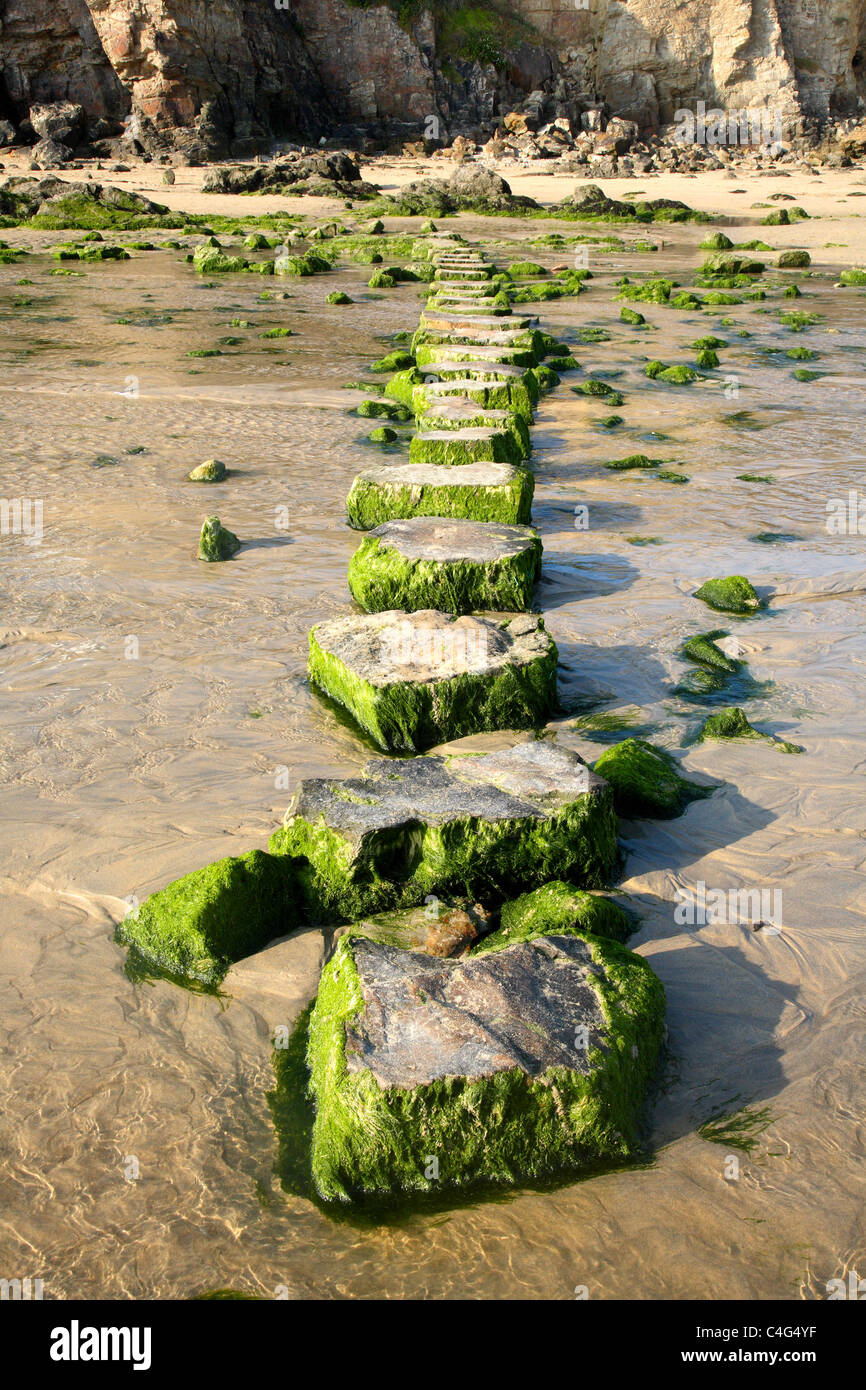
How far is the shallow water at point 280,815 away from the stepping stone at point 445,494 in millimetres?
333

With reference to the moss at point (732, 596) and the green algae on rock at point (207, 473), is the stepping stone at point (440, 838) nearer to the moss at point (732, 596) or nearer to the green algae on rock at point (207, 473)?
the moss at point (732, 596)

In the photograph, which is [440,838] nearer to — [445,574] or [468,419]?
[445,574]

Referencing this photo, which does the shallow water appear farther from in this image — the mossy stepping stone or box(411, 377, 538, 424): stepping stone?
box(411, 377, 538, 424): stepping stone

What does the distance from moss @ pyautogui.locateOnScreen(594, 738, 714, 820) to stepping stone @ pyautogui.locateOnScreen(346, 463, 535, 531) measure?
7.17 feet

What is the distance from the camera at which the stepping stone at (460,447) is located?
6383 mm

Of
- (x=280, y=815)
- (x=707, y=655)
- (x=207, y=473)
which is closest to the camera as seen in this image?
(x=280, y=815)

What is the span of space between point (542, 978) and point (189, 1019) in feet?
3.02

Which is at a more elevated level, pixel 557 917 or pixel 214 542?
pixel 214 542

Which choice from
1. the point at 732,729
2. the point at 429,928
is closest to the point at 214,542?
the point at 732,729

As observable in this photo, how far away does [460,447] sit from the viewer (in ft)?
21.1

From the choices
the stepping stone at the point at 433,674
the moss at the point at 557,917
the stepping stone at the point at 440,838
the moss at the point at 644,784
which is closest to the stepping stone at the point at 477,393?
the stepping stone at the point at 433,674

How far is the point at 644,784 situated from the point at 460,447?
129 inches
